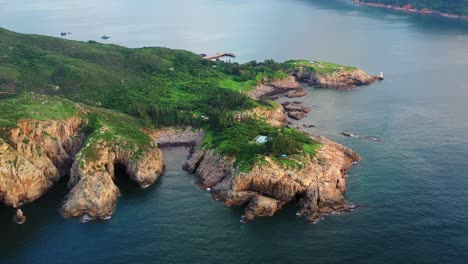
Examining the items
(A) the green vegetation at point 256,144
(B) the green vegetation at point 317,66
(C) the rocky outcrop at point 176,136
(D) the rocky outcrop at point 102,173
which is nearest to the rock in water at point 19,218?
(D) the rocky outcrop at point 102,173

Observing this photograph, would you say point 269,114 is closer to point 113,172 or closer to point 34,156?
point 113,172

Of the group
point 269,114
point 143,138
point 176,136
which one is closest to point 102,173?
point 143,138

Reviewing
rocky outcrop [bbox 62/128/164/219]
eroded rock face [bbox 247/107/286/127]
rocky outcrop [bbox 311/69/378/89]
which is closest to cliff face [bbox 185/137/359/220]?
rocky outcrop [bbox 62/128/164/219]

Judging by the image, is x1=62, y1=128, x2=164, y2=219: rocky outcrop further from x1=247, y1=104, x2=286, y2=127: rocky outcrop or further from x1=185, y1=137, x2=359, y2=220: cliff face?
x1=247, y1=104, x2=286, y2=127: rocky outcrop

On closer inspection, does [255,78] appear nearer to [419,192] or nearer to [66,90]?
[66,90]

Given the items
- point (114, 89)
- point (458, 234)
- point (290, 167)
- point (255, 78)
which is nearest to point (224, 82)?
point (255, 78)
